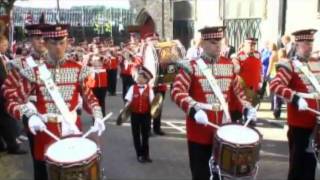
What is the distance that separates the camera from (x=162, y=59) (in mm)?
9023

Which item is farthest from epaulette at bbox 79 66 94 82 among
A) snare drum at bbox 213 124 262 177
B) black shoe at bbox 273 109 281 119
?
black shoe at bbox 273 109 281 119

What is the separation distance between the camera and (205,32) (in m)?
5.09

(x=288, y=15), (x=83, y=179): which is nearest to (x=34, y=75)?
(x=83, y=179)

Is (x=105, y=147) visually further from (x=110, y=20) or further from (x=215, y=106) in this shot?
(x=110, y=20)

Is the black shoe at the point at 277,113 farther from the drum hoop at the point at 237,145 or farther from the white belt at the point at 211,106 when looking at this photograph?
the drum hoop at the point at 237,145

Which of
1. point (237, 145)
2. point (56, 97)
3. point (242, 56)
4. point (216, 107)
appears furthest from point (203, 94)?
point (242, 56)

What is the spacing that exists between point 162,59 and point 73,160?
5003 millimetres

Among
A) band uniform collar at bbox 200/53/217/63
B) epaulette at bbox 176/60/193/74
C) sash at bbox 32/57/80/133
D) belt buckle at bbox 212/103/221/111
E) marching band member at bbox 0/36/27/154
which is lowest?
marching band member at bbox 0/36/27/154

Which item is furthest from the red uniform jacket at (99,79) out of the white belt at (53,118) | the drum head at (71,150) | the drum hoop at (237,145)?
the drum head at (71,150)

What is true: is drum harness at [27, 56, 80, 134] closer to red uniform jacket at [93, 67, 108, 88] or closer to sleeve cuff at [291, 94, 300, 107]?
sleeve cuff at [291, 94, 300, 107]

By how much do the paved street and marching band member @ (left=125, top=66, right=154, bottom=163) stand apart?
0.25 m

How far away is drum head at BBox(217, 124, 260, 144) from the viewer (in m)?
4.70

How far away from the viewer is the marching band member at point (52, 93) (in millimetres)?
4703

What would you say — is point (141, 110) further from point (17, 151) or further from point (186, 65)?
point (186, 65)
